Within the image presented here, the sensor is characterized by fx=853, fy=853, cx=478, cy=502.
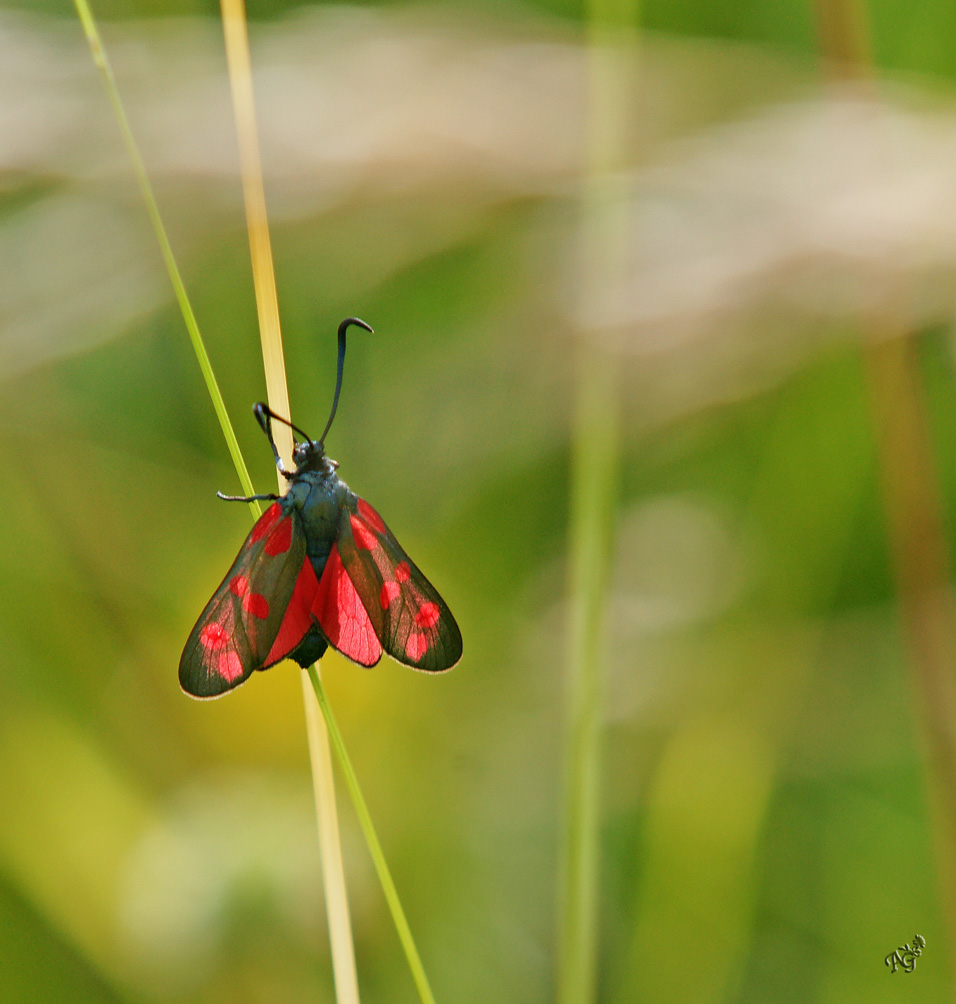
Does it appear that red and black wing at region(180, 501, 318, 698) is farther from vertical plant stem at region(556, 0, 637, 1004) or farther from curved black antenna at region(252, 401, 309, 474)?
vertical plant stem at region(556, 0, 637, 1004)

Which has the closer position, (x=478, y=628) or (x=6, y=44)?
(x=6, y=44)

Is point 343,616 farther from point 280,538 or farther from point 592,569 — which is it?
point 592,569

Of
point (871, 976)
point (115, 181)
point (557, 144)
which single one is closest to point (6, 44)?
point (115, 181)

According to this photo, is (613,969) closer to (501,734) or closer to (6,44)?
(501,734)

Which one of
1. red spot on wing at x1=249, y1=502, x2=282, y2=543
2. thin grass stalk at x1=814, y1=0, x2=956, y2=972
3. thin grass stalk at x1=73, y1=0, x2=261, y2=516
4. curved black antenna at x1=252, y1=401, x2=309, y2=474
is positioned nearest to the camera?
thin grass stalk at x1=73, y1=0, x2=261, y2=516

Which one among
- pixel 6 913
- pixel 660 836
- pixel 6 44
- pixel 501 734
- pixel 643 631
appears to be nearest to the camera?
pixel 6 44

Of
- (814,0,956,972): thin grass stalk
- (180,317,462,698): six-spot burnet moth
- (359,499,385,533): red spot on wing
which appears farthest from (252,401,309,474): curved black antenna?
(814,0,956,972): thin grass stalk

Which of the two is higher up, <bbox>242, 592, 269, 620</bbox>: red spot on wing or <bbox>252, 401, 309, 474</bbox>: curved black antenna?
<bbox>252, 401, 309, 474</bbox>: curved black antenna

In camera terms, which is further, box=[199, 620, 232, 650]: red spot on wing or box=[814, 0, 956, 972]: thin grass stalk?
box=[814, 0, 956, 972]: thin grass stalk
